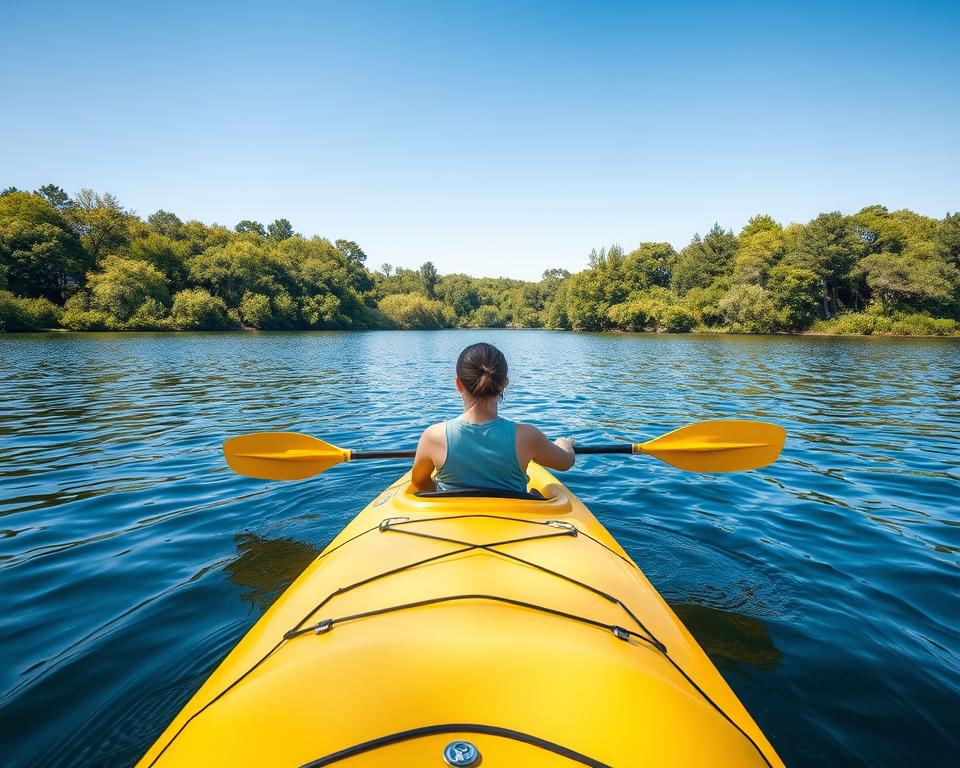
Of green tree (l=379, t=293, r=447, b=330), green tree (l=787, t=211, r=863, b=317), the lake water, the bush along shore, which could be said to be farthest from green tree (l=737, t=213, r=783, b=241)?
the lake water

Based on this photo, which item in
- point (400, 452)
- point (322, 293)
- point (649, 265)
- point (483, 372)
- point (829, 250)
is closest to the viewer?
point (483, 372)

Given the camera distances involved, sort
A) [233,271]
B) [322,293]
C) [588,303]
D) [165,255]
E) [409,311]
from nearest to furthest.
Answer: [165,255], [233,271], [322,293], [588,303], [409,311]

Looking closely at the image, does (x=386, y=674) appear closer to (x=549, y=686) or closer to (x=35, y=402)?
(x=549, y=686)

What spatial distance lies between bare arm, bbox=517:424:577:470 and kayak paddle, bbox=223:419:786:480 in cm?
167

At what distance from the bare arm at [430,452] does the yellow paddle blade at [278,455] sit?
194cm

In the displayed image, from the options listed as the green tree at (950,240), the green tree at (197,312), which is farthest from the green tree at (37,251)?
the green tree at (950,240)

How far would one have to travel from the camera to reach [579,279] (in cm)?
7981

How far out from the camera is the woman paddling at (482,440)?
2.77 meters

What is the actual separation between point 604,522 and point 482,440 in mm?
2375

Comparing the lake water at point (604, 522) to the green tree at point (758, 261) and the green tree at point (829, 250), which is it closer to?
the green tree at point (829, 250)

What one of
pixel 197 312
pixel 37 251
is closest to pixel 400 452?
pixel 197 312

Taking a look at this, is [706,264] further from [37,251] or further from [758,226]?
[37,251]

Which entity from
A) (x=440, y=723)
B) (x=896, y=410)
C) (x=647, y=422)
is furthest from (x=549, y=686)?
(x=896, y=410)

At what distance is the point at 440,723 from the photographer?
121 cm
